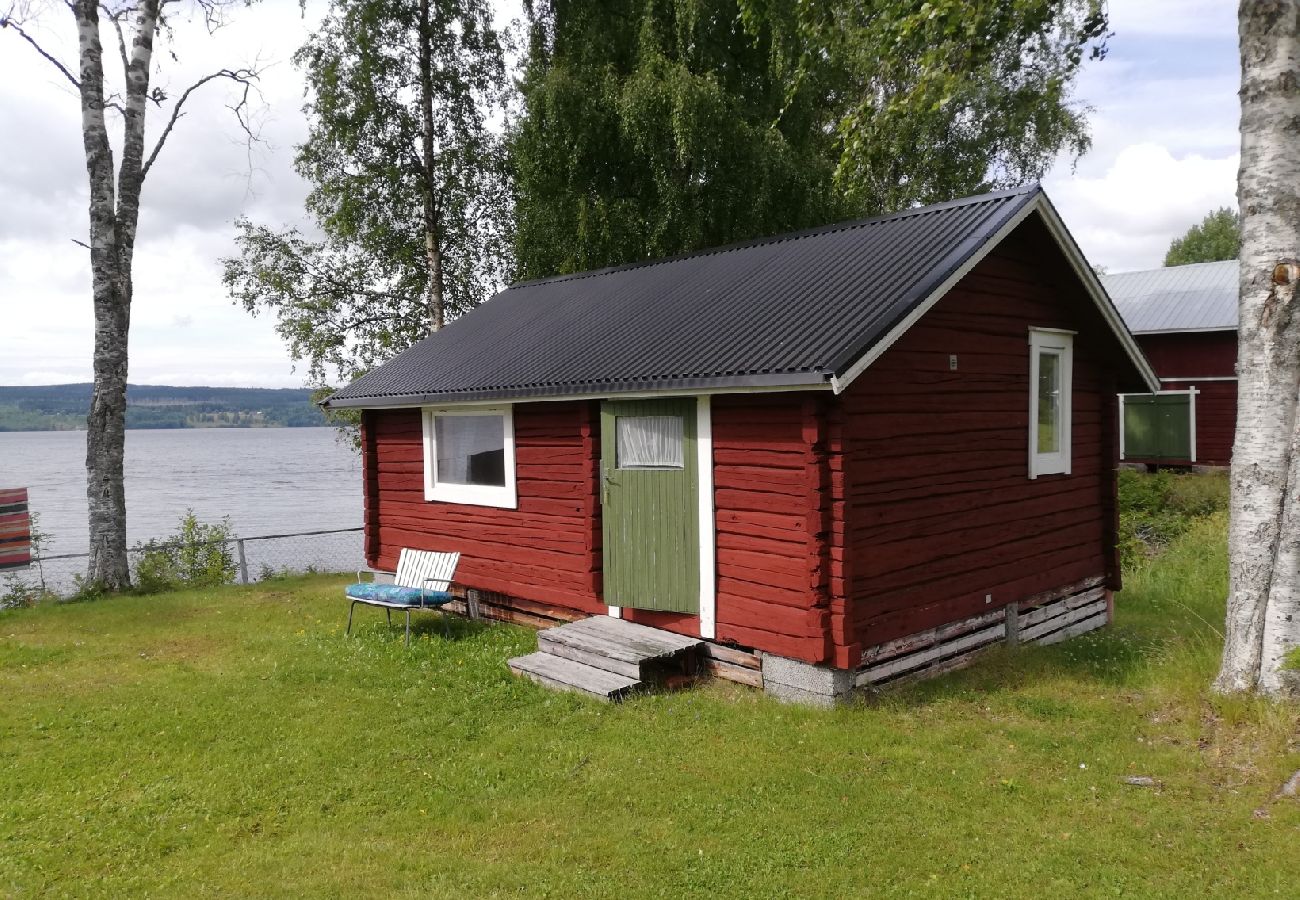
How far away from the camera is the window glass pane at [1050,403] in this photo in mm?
9781

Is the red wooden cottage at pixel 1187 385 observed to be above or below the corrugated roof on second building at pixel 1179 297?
below

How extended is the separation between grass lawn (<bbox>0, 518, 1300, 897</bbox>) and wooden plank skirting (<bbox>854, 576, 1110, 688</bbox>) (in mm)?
243

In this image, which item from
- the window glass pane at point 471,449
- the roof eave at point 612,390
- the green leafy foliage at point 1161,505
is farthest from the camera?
the green leafy foliage at point 1161,505

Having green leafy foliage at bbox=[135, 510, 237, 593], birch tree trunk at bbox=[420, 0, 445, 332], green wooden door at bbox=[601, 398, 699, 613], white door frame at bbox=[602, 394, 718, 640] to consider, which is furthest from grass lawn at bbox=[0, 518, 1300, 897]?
birch tree trunk at bbox=[420, 0, 445, 332]

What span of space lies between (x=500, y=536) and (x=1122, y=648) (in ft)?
22.3

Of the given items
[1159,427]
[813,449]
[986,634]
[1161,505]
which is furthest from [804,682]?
[1159,427]

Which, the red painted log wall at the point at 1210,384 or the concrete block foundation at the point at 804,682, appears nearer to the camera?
the concrete block foundation at the point at 804,682

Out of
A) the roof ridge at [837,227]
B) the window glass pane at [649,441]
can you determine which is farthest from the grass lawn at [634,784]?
the roof ridge at [837,227]

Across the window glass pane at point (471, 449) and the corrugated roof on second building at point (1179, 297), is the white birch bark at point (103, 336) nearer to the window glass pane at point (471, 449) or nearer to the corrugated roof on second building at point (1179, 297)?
the window glass pane at point (471, 449)

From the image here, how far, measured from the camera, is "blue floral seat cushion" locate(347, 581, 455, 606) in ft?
32.7

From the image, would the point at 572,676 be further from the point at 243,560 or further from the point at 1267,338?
the point at 243,560

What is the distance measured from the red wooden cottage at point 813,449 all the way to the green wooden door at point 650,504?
23 millimetres

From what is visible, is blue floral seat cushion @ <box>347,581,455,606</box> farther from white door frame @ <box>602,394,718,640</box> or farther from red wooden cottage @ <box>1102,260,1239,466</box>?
red wooden cottage @ <box>1102,260,1239,466</box>

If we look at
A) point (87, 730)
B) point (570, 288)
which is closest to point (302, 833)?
point (87, 730)
